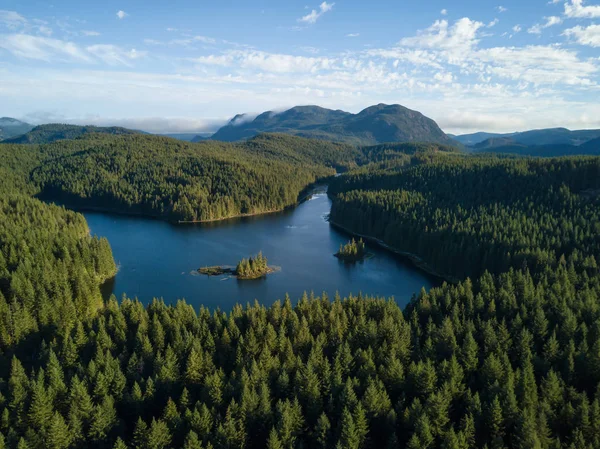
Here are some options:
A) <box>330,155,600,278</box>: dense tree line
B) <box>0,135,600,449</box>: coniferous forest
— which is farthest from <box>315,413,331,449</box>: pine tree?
<box>330,155,600,278</box>: dense tree line

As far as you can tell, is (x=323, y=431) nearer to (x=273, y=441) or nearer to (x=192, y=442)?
(x=273, y=441)

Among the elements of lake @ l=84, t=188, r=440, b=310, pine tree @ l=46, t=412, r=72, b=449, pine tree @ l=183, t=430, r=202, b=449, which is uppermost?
pine tree @ l=183, t=430, r=202, b=449

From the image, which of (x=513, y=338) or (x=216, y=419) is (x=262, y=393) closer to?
(x=216, y=419)

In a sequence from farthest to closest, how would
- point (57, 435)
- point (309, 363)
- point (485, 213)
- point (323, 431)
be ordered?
1. point (485, 213)
2. point (309, 363)
3. point (323, 431)
4. point (57, 435)

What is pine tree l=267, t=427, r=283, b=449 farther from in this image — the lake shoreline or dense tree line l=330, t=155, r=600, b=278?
dense tree line l=330, t=155, r=600, b=278

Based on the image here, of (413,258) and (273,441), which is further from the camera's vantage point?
(413,258)

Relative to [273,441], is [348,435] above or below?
above

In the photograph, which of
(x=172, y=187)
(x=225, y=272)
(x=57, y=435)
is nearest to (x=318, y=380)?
(x=57, y=435)

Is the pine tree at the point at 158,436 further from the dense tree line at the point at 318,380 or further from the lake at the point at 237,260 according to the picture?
the lake at the point at 237,260
